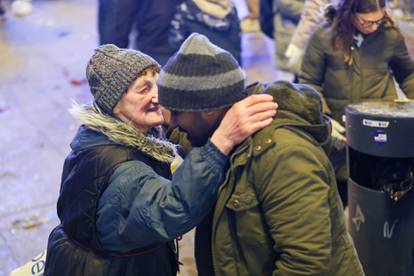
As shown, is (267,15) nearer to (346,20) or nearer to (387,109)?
(346,20)

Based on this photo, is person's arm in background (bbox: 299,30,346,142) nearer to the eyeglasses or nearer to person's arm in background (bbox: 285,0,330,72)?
the eyeglasses

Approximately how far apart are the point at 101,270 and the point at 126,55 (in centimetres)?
75

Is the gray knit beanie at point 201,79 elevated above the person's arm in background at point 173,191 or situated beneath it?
elevated above

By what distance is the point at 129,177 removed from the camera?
1.88 meters

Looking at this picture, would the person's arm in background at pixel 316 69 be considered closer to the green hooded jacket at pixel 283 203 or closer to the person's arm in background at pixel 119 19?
the green hooded jacket at pixel 283 203

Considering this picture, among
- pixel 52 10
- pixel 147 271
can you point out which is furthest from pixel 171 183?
pixel 52 10

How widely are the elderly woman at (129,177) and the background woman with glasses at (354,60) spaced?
136cm

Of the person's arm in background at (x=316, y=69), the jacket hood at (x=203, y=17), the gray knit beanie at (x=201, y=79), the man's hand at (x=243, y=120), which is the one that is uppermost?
the gray knit beanie at (x=201, y=79)

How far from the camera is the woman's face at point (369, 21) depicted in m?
3.00

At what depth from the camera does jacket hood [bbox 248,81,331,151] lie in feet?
5.75

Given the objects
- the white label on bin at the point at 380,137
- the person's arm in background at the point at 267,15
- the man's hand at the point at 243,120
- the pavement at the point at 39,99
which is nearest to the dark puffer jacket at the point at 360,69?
the white label on bin at the point at 380,137

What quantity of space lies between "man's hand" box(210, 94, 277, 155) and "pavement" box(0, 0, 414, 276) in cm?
90

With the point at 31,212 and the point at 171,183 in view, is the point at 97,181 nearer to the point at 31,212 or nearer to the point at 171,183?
the point at 171,183

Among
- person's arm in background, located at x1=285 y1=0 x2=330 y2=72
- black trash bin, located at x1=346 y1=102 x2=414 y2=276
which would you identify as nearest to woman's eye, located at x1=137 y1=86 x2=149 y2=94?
black trash bin, located at x1=346 y1=102 x2=414 y2=276
